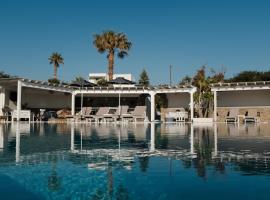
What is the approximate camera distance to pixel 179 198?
3879 millimetres

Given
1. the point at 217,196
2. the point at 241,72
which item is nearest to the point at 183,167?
the point at 217,196

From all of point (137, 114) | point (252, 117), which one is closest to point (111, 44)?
point (137, 114)

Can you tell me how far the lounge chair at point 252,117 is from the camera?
81.5ft

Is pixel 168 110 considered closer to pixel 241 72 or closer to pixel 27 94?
pixel 27 94

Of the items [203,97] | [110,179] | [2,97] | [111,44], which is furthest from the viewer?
[111,44]

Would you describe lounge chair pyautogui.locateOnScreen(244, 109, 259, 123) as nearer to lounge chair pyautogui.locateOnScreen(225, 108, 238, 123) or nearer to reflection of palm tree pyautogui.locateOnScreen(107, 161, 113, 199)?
lounge chair pyautogui.locateOnScreen(225, 108, 238, 123)

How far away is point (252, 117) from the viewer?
24.9 metres

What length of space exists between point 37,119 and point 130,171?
70.5ft

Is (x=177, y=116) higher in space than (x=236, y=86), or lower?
lower

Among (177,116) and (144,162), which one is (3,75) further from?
(144,162)

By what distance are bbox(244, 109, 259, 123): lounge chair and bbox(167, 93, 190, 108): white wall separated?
5.20 meters

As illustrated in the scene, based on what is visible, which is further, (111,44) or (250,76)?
(250,76)

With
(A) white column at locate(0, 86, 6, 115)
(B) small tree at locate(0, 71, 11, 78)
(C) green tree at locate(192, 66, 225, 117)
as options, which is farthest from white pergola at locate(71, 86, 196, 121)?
(B) small tree at locate(0, 71, 11, 78)

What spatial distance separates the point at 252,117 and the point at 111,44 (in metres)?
14.1
